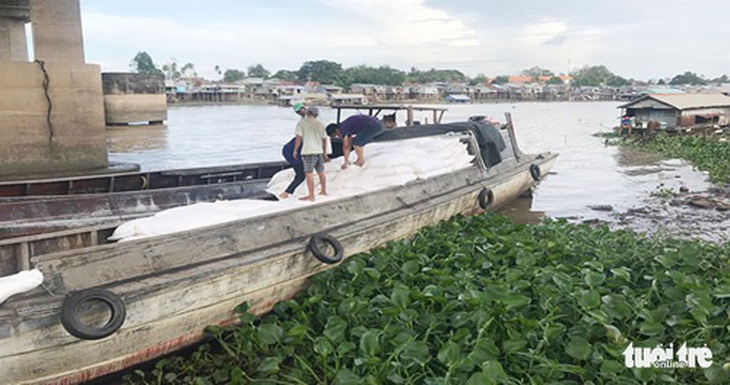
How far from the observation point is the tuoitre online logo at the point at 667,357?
3391mm

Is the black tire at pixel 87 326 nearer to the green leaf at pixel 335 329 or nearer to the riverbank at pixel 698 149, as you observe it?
the green leaf at pixel 335 329

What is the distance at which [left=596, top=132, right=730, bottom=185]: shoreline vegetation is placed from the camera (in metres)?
14.1

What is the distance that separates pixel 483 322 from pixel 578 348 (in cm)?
65

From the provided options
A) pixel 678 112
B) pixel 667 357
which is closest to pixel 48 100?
pixel 667 357

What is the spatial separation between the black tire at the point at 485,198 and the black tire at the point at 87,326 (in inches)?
219

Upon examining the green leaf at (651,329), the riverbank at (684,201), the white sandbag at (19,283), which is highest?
the white sandbag at (19,283)

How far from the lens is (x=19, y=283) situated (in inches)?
137

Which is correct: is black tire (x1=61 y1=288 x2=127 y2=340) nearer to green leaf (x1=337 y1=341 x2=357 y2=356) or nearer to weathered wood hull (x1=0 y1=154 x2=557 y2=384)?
weathered wood hull (x1=0 y1=154 x2=557 y2=384)

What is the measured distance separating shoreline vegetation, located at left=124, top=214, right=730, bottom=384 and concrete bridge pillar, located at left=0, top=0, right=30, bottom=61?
18.1 m

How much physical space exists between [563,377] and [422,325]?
1.06m

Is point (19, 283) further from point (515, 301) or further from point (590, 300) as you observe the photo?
point (590, 300)

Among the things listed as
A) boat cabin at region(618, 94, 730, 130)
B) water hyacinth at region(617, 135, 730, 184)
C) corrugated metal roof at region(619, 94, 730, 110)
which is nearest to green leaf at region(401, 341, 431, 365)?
water hyacinth at region(617, 135, 730, 184)

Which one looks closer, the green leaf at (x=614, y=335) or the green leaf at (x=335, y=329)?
the green leaf at (x=614, y=335)

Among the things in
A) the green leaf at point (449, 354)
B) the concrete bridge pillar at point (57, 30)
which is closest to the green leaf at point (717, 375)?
the green leaf at point (449, 354)
